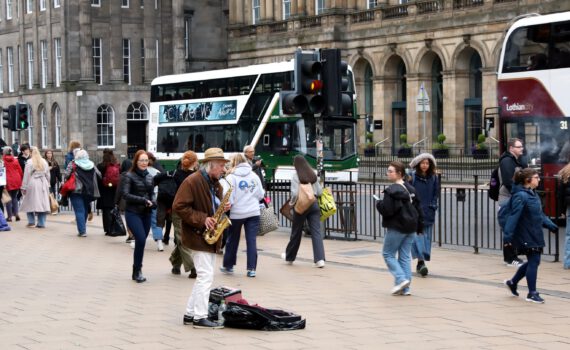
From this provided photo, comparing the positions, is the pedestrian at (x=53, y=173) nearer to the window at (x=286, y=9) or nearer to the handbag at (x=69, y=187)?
the handbag at (x=69, y=187)

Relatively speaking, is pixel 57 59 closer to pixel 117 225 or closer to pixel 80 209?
pixel 80 209

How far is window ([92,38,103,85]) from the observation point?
226ft

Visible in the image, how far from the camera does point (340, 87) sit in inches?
715

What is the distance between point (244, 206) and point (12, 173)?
1181 cm

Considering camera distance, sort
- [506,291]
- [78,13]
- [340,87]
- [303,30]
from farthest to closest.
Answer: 1. [78,13]
2. [303,30]
3. [340,87]
4. [506,291]

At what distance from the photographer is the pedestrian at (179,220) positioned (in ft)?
51.4

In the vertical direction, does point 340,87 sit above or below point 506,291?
above

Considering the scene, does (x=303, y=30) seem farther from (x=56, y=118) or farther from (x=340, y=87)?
(x=340, y=87)

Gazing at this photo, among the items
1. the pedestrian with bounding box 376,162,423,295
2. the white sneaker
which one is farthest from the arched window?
the pedestrian with bounding box 376,162,423,295

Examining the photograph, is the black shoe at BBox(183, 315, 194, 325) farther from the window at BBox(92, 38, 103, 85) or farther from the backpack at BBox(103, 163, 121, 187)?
the window at BBox(92, 38, 103, 85)

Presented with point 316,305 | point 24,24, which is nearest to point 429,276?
point 316,305

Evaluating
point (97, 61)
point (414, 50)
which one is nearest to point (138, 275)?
point (414, 50)

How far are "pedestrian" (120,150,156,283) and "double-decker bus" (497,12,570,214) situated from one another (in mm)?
10417

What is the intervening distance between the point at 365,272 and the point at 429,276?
101 cm
